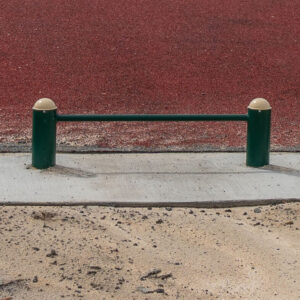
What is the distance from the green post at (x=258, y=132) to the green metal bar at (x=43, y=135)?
2094 mm

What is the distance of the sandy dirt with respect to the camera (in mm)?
5273

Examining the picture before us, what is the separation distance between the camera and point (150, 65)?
48.3ft

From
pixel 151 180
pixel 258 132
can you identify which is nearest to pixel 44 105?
pixel 151 180

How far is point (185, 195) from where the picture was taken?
7.38 metres

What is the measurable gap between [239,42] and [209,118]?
8253mm

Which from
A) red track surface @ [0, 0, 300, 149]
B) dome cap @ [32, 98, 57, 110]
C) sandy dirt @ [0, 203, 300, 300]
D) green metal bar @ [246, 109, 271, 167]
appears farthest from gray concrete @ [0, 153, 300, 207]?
red track surface @ [0, 0, 300, 149]

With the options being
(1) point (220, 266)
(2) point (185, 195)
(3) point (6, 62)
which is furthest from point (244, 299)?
(3) point (6, 62)

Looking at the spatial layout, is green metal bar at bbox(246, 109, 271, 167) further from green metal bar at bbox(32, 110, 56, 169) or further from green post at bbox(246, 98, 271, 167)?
green metal bar at bbox(32, 110, 56, 169)

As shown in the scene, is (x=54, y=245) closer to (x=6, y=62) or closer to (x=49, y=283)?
(x=49, y=283)

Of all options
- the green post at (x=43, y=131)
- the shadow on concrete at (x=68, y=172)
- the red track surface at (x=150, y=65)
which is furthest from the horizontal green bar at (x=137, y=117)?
the red track surface at (x=150, y=65)

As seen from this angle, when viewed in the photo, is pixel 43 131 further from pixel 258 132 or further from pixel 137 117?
pixel 258 132

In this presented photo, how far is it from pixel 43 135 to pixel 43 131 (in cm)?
4

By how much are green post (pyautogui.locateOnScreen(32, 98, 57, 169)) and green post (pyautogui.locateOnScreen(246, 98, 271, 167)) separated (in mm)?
2091

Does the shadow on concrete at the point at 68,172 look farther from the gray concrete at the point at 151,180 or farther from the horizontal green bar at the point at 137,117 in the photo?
the horizontal green bar at the point at 137,117
